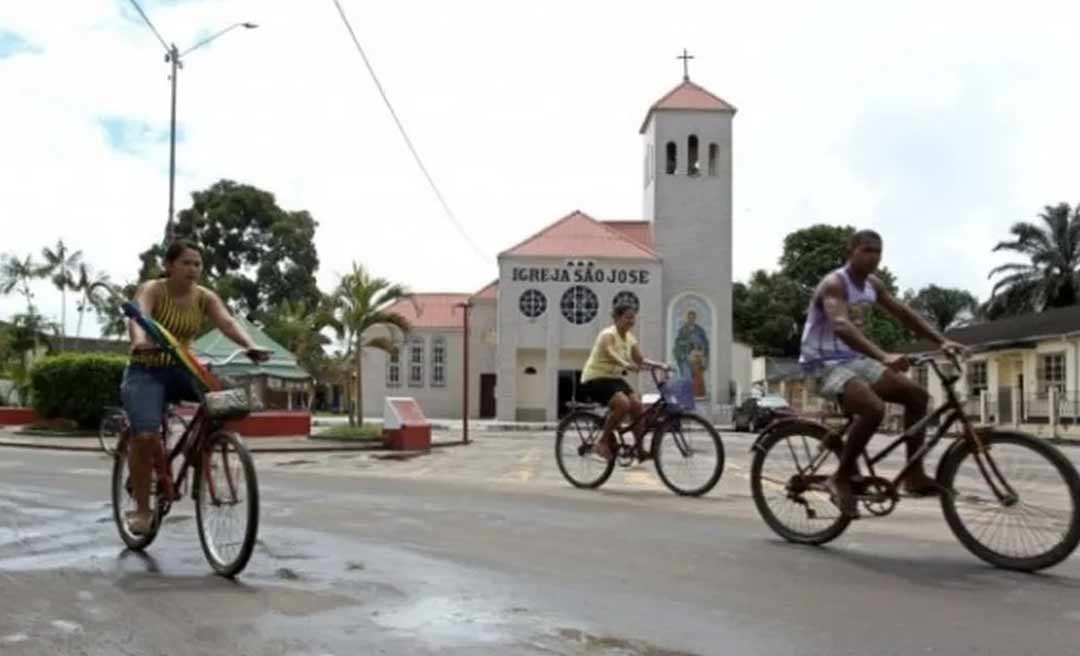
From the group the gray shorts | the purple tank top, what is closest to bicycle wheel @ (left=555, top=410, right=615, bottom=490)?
the purple tank top

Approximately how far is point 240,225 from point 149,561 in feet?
241

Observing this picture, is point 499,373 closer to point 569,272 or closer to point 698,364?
point 569,272

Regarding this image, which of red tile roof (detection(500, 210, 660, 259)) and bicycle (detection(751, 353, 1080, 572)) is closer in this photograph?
bicycle (detection(751, 353, 1080, 572))

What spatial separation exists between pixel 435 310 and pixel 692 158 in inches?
661

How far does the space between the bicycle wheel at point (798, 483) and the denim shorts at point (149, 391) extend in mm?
3595

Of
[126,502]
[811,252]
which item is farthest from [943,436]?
[811,252]

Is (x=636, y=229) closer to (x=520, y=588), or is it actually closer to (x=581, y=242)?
(x=581, y=242)

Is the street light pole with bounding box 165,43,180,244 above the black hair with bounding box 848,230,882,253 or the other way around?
above

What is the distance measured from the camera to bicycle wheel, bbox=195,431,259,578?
564cm

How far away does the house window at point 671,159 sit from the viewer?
178 feet

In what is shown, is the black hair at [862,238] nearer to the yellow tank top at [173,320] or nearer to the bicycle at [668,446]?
the bicycle at [668,446]

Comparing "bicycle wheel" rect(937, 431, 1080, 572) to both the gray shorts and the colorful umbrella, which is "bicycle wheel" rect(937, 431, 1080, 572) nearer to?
the gray shorts

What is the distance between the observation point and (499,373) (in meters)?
53.5

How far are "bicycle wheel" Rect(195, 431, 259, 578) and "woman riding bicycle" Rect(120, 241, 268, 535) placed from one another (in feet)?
1.26
